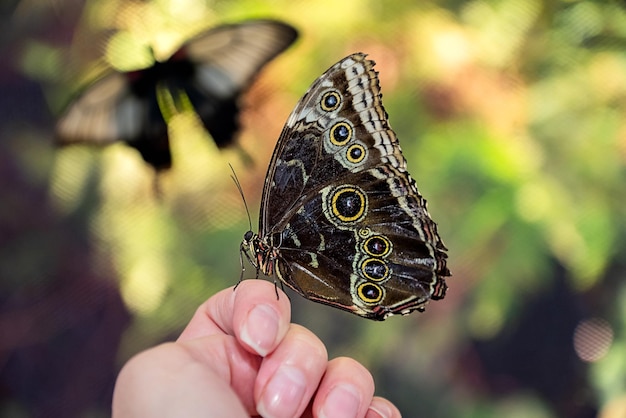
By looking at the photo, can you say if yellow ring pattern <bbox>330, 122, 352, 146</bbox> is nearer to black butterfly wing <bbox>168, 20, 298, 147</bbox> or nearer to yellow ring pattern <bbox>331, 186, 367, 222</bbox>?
yellow ring pattern <bbox>331, 186, 367, 222</bbox>

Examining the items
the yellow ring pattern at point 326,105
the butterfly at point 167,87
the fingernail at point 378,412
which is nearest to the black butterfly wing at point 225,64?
the butterfly at point 167,87

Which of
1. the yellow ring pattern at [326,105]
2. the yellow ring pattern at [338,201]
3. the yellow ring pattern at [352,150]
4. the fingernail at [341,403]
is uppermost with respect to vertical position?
the yellow ring pattern at [326,105]

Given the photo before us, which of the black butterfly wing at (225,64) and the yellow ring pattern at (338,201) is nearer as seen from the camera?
the yellow ring pattern at (338,201)

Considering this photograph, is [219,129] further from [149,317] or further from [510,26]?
[510,26]

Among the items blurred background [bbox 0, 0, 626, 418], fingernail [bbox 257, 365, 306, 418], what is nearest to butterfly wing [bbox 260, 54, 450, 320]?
fingernail [bbox 257, 365, 306, 418]

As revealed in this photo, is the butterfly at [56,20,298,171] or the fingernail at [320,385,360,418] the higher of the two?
the butterfly at [56,20,298,171]

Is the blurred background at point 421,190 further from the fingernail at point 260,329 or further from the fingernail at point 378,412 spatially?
the fingernail at point 260,329

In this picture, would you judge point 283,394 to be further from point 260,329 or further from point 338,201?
point 338,201

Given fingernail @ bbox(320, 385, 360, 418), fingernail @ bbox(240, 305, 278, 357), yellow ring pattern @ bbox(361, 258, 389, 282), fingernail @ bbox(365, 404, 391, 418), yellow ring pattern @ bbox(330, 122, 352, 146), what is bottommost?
fingernail @ bbox(365, 404, 391, 418)
